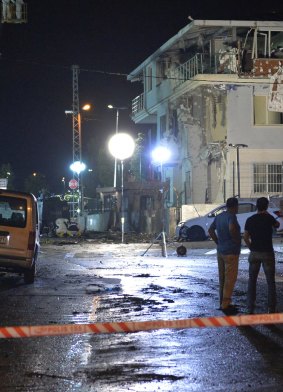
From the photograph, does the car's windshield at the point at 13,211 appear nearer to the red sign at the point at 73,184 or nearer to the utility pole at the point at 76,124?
the utility pole at the point at 76,124

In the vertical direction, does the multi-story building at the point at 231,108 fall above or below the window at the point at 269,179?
above

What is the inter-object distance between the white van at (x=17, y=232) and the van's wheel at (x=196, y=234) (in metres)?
14.7

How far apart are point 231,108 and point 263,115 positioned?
168 cm

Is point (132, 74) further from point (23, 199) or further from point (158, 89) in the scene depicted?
point (23, 199)

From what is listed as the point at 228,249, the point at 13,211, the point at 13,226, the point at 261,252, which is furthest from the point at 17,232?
the point at 261,252

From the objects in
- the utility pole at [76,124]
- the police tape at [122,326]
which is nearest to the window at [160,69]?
the utility pole at [76,124]

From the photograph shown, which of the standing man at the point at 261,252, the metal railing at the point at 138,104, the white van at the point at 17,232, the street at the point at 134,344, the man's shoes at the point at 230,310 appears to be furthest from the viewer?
the metal railing at the point at 138,104

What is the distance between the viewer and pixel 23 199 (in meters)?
14.4

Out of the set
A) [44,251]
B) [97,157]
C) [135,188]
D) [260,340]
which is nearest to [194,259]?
[44,251]

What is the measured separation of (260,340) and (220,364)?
131 centimetres

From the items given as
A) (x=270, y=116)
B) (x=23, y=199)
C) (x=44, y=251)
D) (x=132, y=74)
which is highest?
(x=132, y=74)

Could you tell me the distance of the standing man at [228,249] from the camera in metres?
10.2

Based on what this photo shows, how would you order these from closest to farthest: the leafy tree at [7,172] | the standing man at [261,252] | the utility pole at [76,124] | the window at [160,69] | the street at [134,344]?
the street at [134,344], the standing man at [261,252], the utility pole at [76,124], the window at [160,69], the leafy tree at [7,172]

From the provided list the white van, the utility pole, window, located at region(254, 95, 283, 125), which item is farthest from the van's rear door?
the utility pole
